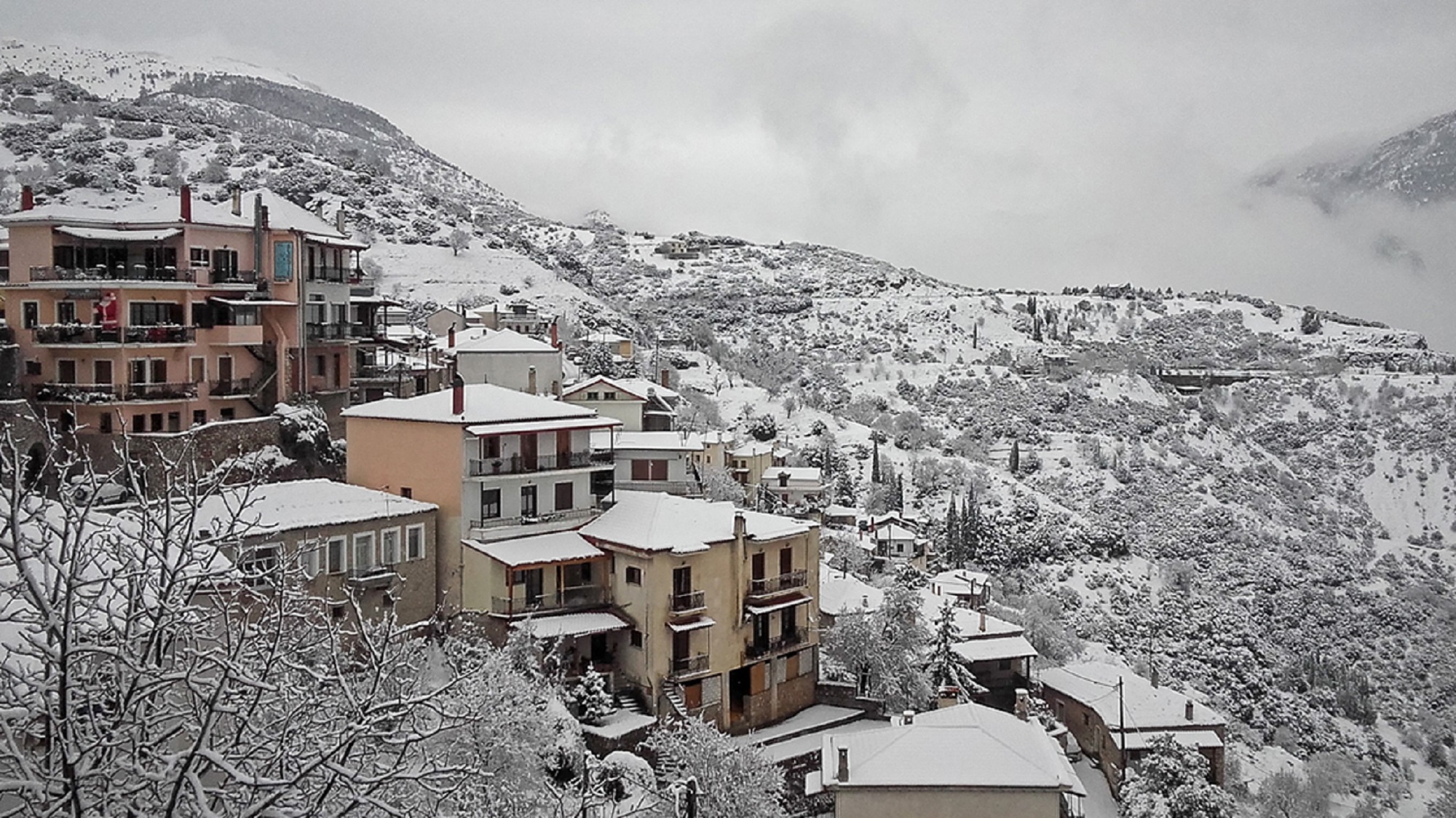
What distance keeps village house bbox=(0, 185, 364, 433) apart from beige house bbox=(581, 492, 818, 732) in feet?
36.0

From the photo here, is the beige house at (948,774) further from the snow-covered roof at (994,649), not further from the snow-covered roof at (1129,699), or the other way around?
the snow-covered roof at (1129,699)

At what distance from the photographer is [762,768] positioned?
2106cm

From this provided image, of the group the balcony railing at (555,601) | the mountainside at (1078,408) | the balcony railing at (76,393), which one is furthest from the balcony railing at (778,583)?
the mountainside at (1078,408)

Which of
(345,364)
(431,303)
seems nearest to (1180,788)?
(345,364)

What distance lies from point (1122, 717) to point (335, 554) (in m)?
22.7

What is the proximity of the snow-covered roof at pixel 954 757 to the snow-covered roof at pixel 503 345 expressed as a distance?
2426 cm

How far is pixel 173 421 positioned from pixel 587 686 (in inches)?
525

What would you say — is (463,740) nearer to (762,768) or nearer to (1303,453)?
(762,768)

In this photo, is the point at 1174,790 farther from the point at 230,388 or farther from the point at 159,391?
the point at 159,391

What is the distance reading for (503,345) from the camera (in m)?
42.9

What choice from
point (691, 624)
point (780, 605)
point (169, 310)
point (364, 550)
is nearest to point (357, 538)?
point (364, 550)

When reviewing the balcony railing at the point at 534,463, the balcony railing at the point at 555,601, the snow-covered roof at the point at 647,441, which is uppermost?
the balcony railing at the point at 534,463

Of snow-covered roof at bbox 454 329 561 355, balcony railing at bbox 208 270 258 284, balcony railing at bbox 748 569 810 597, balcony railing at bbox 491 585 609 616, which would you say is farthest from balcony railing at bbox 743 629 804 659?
snow-covered roof at bbox 454 329 561 355

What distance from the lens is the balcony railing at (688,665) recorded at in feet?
82.3
